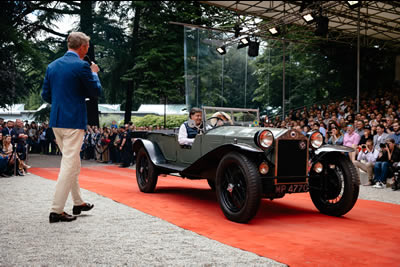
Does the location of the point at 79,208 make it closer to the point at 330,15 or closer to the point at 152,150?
the point at 152,150

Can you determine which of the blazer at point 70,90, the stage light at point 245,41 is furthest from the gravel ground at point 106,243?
the stage light at point 245,41

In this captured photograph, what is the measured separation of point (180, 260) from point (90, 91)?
2323 mm

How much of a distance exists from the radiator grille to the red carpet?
2.11 ft

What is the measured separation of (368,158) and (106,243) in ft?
27.7

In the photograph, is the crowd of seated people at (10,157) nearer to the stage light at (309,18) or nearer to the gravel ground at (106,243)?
the gravel ground at (106,243)

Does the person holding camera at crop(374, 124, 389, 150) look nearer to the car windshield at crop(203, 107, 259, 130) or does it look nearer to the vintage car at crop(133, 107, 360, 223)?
the car windshield at crop(203, 107, 259, 130)

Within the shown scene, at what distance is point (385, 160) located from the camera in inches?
385

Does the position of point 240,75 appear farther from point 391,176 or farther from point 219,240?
point 219,240

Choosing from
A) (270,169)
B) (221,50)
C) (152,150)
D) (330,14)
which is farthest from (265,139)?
(330,14)

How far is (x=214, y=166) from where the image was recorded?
243 inches

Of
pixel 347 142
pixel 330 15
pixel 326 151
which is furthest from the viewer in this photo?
pixel 330 15

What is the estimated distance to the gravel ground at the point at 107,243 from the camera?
3.32m

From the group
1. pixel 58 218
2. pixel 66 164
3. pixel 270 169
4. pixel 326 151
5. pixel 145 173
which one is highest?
pixel 326 151

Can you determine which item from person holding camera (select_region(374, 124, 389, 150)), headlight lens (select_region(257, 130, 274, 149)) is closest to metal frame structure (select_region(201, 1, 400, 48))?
person holding camera (select_region(374, 124, 389, 150))
